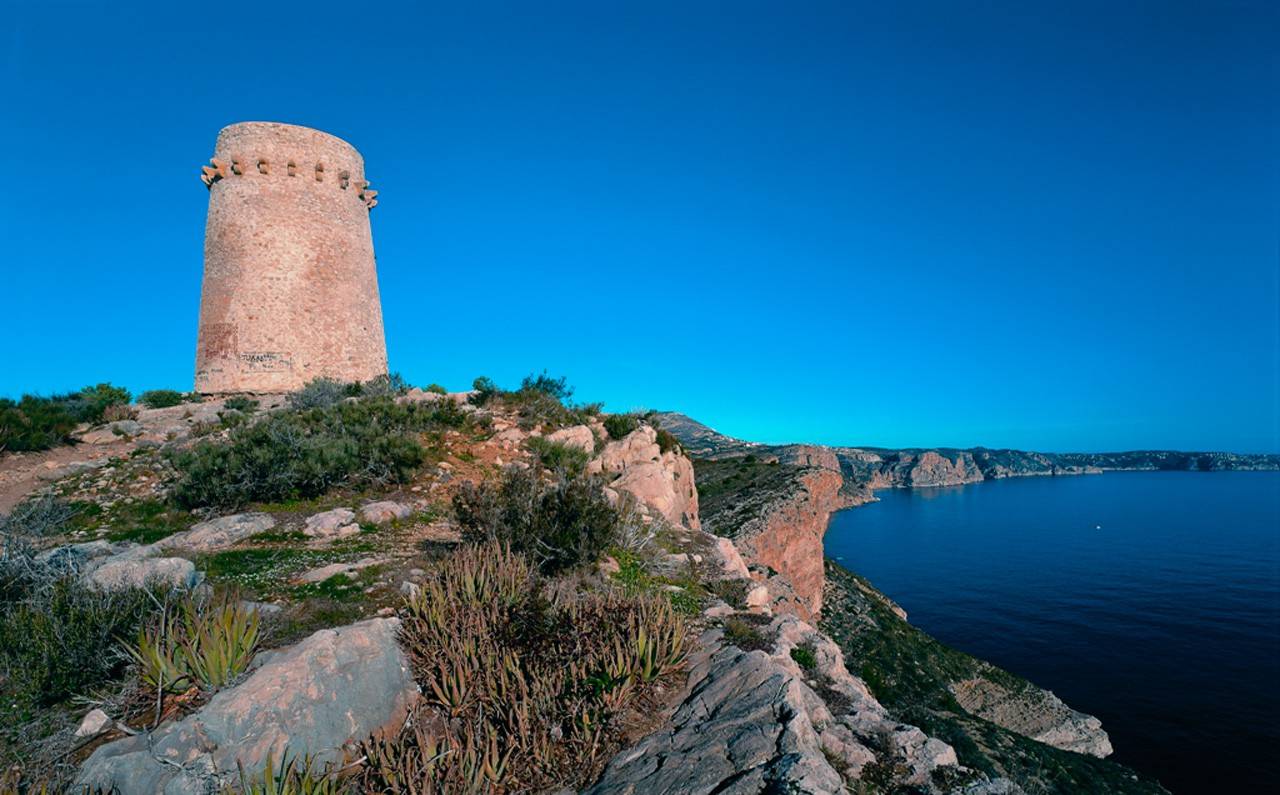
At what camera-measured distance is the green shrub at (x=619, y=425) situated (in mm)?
15016

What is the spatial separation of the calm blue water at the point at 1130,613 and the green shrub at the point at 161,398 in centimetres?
3455

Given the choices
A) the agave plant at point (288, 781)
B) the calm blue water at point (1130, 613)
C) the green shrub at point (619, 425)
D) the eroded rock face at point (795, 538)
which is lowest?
the calm blue water at point (1130, 613)

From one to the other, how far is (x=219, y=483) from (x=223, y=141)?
48.5 feet

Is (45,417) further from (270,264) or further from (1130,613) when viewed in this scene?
(1130,613)

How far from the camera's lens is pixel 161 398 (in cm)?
1784

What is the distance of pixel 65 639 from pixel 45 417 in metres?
14.0

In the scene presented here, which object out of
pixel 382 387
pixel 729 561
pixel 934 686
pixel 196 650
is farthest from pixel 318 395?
pixel 934 686

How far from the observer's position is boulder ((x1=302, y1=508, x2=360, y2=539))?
8.40 meters

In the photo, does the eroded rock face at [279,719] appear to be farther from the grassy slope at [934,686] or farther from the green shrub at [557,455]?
the green shrub at [557,455]

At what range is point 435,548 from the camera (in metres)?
7.43

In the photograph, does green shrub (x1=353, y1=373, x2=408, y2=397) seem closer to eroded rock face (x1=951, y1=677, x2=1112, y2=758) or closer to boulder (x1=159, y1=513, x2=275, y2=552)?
boulder (x1=159, y1=513, x2=275, y2=552)

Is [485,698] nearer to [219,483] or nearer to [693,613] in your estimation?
[693,613]

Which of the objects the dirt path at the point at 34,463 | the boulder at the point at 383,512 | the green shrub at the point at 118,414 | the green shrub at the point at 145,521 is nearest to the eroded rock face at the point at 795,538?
the boulder at the point at 383,512

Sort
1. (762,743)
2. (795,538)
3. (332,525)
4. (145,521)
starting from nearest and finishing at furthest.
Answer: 1. (762,743)
2. (332,525)
3. (145,521)
4. (795,538)
